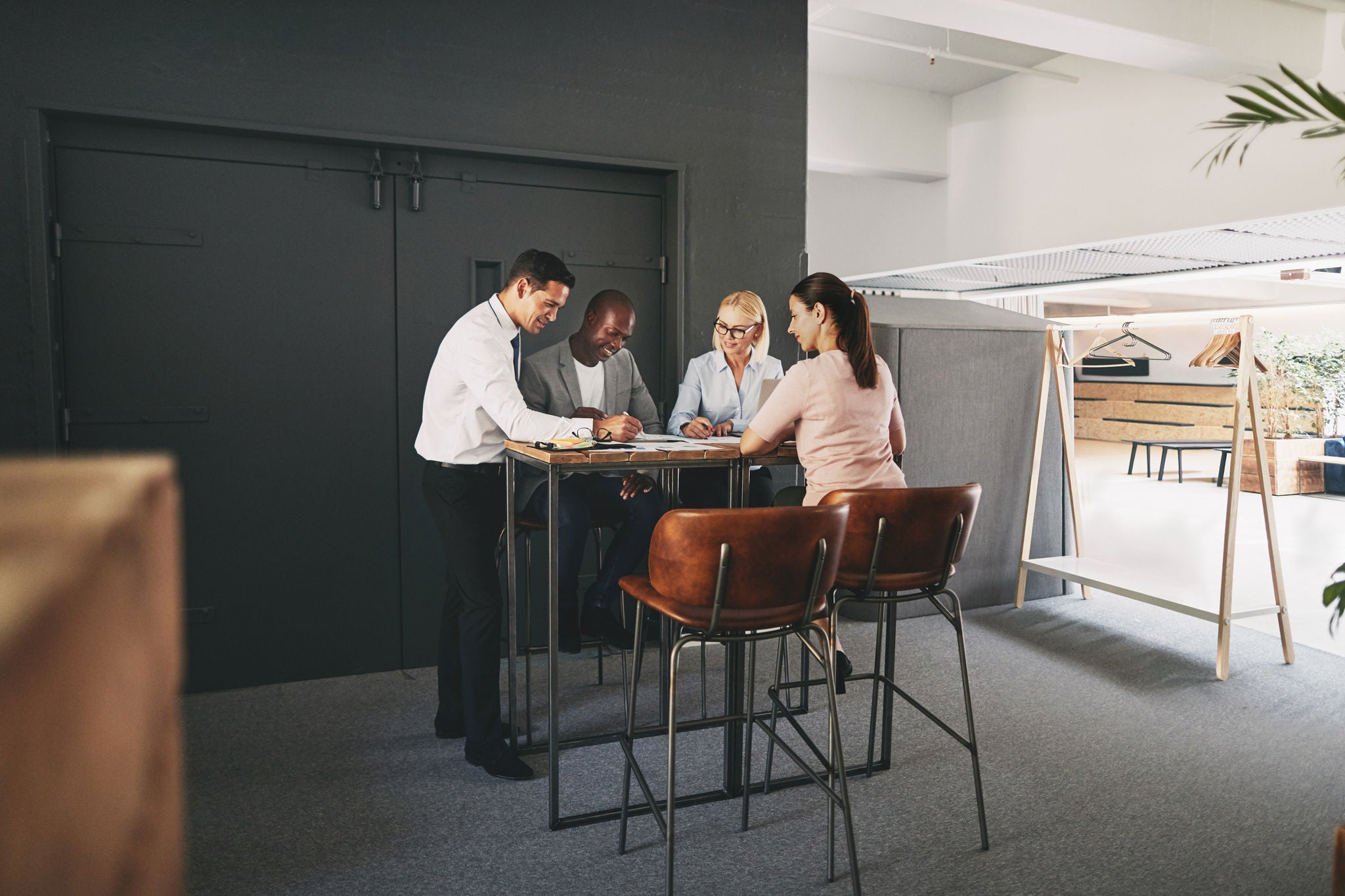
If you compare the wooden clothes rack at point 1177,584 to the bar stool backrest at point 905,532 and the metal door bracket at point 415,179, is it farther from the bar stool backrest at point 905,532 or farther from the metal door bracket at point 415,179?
the metal door bracket at point 415,179

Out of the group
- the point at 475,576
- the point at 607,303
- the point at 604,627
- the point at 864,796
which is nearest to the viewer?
the point at 864,796

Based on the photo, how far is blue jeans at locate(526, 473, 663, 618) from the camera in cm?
329

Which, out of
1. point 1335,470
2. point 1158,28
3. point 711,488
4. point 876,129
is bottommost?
point 1335,470

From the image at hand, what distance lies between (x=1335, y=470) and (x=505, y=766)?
10087mm

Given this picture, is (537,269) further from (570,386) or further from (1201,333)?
(1201,333)

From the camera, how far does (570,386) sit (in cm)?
365

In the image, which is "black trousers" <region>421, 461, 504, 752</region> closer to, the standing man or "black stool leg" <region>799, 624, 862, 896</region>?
the standing man

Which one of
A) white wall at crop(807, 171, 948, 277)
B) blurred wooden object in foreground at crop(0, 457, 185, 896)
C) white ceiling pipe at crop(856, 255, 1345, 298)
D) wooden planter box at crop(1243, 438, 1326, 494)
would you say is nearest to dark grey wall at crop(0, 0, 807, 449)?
blurred wooden object in foreground at crop(0, 457, 185, 896)

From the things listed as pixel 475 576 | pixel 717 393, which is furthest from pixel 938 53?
pixel 475 576

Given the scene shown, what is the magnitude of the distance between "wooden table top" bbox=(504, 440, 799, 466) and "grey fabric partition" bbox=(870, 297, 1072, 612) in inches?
79.2

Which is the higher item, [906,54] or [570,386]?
[906,54]

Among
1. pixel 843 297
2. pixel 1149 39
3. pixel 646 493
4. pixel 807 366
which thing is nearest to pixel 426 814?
pixel 646 493

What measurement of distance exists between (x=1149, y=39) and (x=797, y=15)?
6.50ft

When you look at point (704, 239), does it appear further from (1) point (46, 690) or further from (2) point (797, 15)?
(1) point (46, 690)
